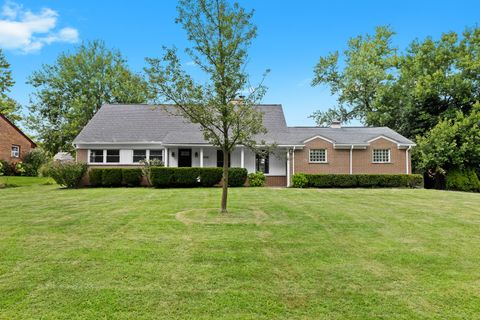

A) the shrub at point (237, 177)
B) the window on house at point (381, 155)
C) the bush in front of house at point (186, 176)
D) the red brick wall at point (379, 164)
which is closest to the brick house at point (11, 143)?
the bush in front of house at point (186, 176)

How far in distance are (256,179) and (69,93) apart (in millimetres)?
25687

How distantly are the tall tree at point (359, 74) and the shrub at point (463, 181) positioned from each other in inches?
388

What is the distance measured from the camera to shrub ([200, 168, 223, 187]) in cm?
1938

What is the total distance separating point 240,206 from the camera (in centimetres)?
1118

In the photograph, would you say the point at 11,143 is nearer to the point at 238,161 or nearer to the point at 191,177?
the point at 191,177

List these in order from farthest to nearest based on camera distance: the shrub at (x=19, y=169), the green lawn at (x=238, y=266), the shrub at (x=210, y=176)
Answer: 1. the shrub at (x=19, y=169)
2. the shrub at (x=210, y=176)
3. the green lawn at (x=238, y=266)

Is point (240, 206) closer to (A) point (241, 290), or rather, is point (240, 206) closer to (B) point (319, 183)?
(A) point (241, 290)

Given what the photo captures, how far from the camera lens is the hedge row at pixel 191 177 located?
62.2 ft

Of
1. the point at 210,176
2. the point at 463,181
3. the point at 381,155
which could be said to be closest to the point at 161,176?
the point at 210,176

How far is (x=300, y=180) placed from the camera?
66.8 feet

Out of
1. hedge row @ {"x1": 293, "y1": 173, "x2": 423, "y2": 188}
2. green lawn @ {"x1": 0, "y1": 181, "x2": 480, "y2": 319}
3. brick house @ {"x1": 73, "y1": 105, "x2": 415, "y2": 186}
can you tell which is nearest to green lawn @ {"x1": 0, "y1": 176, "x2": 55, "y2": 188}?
brick house @ {"x1": 73, "y1": 105, "x2": 415, "y2": 186}

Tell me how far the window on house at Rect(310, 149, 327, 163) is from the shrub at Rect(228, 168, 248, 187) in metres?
5.26

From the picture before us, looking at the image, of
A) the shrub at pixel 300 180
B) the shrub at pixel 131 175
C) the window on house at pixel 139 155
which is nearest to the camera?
the shrub at pixel 131 175

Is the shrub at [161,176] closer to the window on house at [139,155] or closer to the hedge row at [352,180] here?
the window on house at [139,155]
